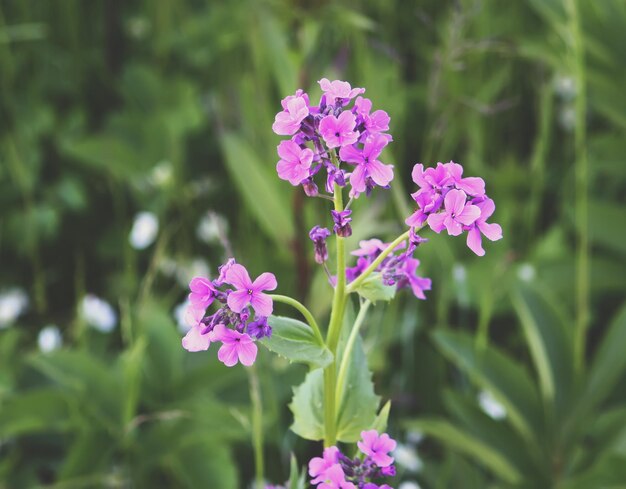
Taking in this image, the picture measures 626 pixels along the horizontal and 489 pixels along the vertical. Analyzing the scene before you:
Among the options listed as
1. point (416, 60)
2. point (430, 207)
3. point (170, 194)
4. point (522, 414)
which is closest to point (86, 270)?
point (170, 194)

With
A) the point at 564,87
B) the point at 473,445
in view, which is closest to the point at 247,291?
the point at 473,445

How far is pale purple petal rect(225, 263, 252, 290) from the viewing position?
1.63 ft

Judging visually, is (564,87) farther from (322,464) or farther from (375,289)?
(322,464)

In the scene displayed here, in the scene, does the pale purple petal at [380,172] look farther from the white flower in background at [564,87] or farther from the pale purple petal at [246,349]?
the white flower in background at [564,87]

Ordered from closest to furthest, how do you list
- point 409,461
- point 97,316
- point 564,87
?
point 409,461
point 97,316
point 564,87

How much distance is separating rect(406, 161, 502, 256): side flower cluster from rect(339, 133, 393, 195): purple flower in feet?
0.08

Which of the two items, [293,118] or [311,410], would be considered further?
[311,410]

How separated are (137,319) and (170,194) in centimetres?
49

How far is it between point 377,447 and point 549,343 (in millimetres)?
807

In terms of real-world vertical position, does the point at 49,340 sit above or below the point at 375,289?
above

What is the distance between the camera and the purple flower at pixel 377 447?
1.77ft

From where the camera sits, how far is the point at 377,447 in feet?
1.81

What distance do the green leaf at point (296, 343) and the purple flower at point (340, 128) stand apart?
138 mm

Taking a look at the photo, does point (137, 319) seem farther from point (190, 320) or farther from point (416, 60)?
point (416, 60)
